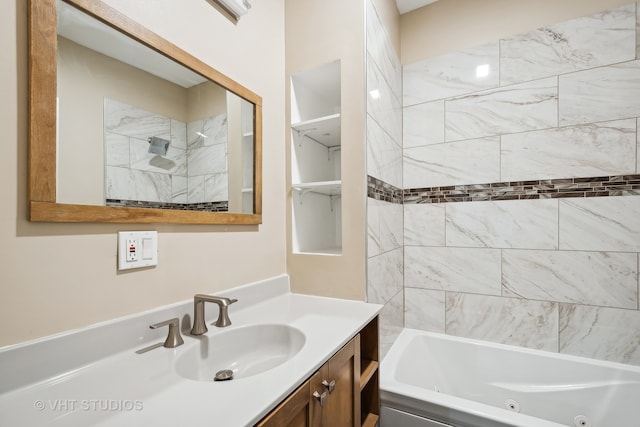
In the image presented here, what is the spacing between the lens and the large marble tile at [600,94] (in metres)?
1.63

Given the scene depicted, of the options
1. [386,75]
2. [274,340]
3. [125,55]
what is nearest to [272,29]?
[386,75]

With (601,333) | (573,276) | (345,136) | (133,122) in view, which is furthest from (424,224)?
(133,122)

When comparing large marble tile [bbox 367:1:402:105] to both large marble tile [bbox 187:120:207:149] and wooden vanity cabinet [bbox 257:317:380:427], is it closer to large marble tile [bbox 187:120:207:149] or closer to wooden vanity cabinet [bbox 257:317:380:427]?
large marble tile [bbox 187:120:207:149]

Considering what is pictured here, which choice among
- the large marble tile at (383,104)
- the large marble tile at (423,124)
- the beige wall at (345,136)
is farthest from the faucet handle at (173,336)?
the large marble tile at (423,124)

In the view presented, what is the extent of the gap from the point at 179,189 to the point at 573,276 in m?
2.15

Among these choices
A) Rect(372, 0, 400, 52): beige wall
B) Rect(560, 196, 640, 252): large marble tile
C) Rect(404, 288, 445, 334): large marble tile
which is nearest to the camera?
Rect(560, 196, 640, 252): large marble tile

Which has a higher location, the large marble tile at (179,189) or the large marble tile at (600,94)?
the large marble tile at (600,94)

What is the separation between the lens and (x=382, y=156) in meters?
1.72

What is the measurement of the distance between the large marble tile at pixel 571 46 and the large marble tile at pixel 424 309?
1.51m

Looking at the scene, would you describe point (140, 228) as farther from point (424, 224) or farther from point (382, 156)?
point (424, 224)

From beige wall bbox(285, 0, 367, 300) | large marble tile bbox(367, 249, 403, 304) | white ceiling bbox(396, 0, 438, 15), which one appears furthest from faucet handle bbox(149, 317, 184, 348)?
white ceiling bbox(396, 0, 438, 15)

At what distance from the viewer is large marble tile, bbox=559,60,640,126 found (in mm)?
1629

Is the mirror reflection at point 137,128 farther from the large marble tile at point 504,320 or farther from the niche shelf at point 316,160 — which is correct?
the large marble tile at point 504,320

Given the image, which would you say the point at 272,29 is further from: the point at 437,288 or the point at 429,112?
the point at 437,288
